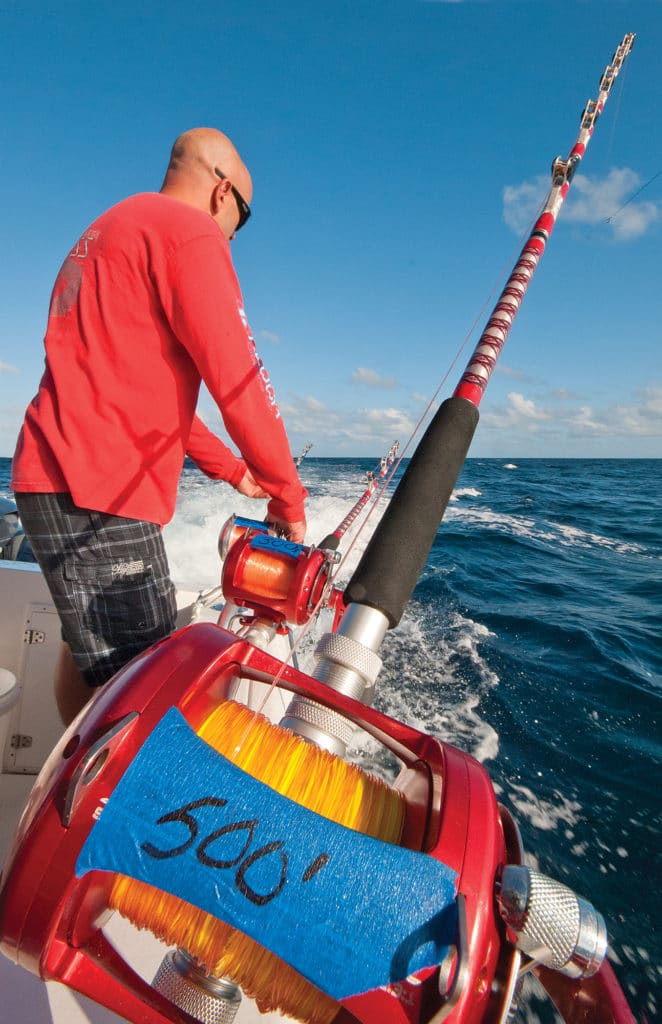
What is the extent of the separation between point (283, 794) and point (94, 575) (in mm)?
788

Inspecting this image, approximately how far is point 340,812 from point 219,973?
32 cm

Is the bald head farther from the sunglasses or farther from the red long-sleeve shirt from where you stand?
the red long-sleeve shirt

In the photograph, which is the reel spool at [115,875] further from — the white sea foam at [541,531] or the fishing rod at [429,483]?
the white sea foam at [541,531]

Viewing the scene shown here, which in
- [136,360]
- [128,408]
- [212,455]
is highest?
[136,360]

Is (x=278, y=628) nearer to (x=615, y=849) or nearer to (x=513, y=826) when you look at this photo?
(x=513, y=826)

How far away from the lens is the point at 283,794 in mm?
938

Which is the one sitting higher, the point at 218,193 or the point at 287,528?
the point at 218,193

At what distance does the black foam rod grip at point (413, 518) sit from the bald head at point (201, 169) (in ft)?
3.35

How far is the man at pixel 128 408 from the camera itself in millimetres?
1236

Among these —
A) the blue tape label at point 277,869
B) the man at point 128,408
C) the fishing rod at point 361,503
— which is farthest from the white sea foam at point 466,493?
the blue tape label at point 277,869

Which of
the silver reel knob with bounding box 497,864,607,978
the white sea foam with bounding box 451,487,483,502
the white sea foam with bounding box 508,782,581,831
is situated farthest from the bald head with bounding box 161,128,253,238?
the white sea foam with bounding box 451,487,483,502

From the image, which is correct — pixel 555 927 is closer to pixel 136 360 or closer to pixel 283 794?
pixel 283 794

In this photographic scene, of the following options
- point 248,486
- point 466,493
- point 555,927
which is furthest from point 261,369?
point 466,493

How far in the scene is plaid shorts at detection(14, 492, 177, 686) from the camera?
1343 millimetres
